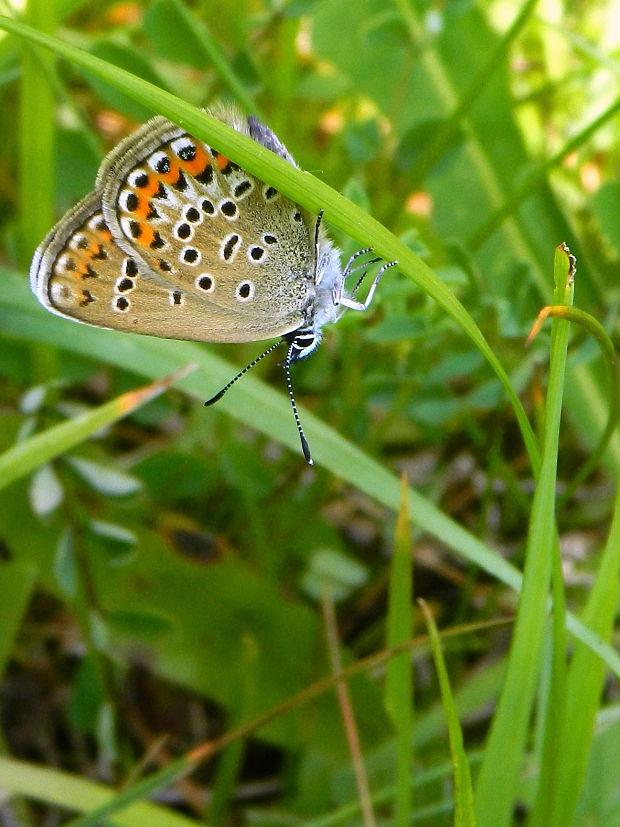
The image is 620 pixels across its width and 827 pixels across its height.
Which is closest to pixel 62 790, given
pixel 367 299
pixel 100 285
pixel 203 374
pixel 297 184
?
pixel 203 374

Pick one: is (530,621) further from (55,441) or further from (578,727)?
(55,441)

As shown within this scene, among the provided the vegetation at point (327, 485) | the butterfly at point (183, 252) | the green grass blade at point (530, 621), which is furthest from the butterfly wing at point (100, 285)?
the green grass blade at point (530, 621)

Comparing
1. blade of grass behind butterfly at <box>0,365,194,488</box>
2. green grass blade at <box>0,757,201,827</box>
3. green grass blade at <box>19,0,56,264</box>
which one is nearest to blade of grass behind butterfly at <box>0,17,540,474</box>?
blade of grass behind butterfly at <box>0,365,194,488</box>

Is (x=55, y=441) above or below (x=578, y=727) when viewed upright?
above

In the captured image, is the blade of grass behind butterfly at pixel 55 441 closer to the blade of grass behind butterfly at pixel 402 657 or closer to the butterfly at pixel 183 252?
the butterfly at pixel 183 252

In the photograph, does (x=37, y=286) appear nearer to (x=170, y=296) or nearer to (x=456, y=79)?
(x=170, y=296)

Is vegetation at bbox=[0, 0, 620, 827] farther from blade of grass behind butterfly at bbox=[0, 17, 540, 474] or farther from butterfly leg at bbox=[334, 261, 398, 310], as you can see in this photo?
blade of grass behind butterfly at bbox=[0, 17, 540, 474]

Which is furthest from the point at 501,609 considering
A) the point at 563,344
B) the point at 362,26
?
the point at 362,26
